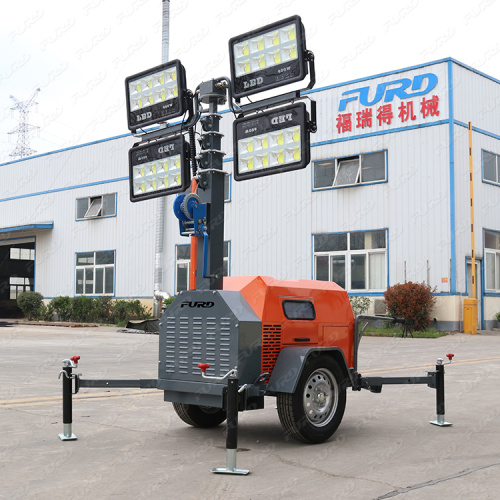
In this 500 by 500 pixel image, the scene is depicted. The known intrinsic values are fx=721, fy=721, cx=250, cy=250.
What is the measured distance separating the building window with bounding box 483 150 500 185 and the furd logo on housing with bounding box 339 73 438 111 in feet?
12.1

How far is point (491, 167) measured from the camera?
28047 mm

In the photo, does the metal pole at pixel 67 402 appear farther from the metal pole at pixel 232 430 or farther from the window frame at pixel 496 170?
the window frame at pixel 496 170

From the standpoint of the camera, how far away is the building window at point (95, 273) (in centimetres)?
3772

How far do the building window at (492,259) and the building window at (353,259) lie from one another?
391cm

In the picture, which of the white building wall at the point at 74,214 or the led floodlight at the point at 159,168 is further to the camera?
the white building wall at the point at 74,214

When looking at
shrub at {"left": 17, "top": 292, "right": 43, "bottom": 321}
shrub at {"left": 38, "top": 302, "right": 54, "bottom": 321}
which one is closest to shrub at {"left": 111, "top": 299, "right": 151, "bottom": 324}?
shrub at {"left": 38, "top": 302, "right": 54, "bottom": 321}

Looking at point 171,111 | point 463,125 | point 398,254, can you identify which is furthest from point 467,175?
point 171,111

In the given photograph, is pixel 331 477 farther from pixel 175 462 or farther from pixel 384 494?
pixel 175 462

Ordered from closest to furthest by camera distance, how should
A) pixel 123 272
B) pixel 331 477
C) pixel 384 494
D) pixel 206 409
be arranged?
1. pixel 384 494
2. pixel 331 477
3. pixel 206 409
4. pixel 123 272

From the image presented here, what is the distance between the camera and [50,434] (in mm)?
7383

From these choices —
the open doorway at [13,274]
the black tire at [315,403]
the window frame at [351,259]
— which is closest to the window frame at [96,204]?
the open doorway at [13,274]

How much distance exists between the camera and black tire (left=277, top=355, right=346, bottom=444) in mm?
6793

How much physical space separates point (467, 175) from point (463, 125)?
1.84 metres

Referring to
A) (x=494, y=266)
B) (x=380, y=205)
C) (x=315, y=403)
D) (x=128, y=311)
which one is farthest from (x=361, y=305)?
(x=315, y=403)
